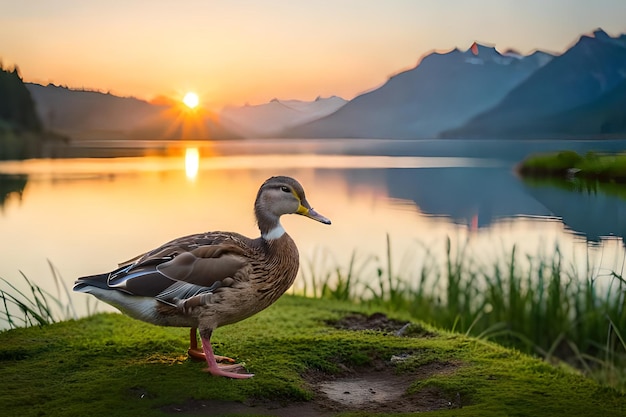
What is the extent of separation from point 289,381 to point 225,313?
0.48m

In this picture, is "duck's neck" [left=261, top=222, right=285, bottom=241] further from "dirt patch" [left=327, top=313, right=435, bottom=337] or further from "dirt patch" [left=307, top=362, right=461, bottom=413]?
"dirt patch" [left=327, top=313, right=435, bottom=337]

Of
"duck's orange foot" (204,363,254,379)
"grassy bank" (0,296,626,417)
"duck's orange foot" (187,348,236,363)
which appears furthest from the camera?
"duck's orange foot" (187,348,236,363)

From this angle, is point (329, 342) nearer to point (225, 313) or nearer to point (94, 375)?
point (225, 313)

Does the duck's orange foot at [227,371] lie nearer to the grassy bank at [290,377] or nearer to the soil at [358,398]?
the grassy bank at [290,377]

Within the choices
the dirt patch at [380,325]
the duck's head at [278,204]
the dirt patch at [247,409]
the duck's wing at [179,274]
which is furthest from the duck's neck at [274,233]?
the dirt patch at [380,325]

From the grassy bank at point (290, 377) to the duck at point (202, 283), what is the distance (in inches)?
10.3

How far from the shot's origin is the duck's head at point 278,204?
4.06m

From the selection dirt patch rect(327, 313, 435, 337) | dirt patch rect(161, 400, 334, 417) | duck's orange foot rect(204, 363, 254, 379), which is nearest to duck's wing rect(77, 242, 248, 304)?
duck's orange foot rect(204, 363, 254, 379)

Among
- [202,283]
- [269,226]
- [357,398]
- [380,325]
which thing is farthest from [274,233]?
[380,325]

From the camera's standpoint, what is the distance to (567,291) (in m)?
6.68

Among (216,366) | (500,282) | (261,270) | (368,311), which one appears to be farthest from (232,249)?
(500,282)

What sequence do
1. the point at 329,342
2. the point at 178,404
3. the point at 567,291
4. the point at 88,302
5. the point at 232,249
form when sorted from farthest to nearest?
the point at 567,291
the point at 88,302
the point at 329,342
the point at 232,249
the point at 178,404

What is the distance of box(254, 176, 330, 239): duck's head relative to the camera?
4.06 metres

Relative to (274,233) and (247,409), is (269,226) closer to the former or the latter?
(274,233)
